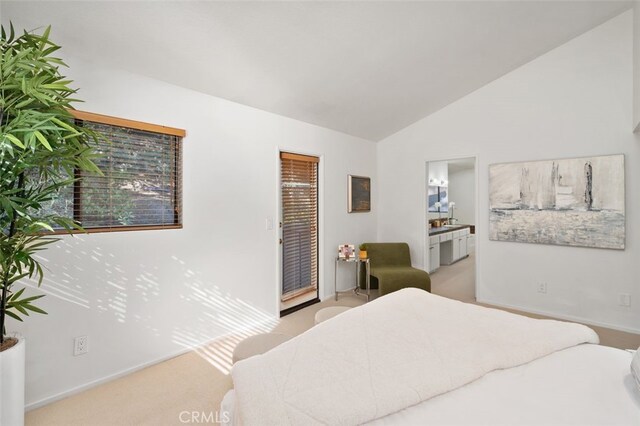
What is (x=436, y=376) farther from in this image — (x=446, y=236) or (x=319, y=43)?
(x=446, y=236)

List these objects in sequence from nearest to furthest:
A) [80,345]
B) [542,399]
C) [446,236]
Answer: [542,399] → [80,345] → [446,236]

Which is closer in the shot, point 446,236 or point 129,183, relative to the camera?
point 129,183

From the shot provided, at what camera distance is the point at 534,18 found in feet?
9.55

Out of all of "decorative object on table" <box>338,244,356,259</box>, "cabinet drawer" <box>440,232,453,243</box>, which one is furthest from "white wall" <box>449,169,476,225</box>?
"decorative object on table" <box>338,244,356,259</box>

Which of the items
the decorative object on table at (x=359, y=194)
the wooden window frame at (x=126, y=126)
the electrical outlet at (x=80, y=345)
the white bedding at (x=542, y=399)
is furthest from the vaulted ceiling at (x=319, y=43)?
the white bedding at (x=542, y=399)

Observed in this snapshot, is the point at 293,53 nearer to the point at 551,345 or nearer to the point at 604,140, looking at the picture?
the point at 551,345

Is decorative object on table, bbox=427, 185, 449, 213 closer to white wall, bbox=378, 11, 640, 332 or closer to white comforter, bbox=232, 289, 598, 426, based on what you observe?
white wall, bbox=378, 11, 640, 332

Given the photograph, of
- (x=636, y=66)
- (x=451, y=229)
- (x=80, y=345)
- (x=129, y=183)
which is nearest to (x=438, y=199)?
(x=451, y=229)

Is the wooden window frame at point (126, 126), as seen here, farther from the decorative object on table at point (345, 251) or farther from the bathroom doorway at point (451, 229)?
the bathroom doorway at point (451, 229)

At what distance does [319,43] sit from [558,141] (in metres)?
2.99

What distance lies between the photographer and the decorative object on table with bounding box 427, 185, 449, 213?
7.02 m

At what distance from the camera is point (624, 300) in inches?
126

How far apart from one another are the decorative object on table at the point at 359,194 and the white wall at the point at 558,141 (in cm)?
85

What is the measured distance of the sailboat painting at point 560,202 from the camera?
3248mm
